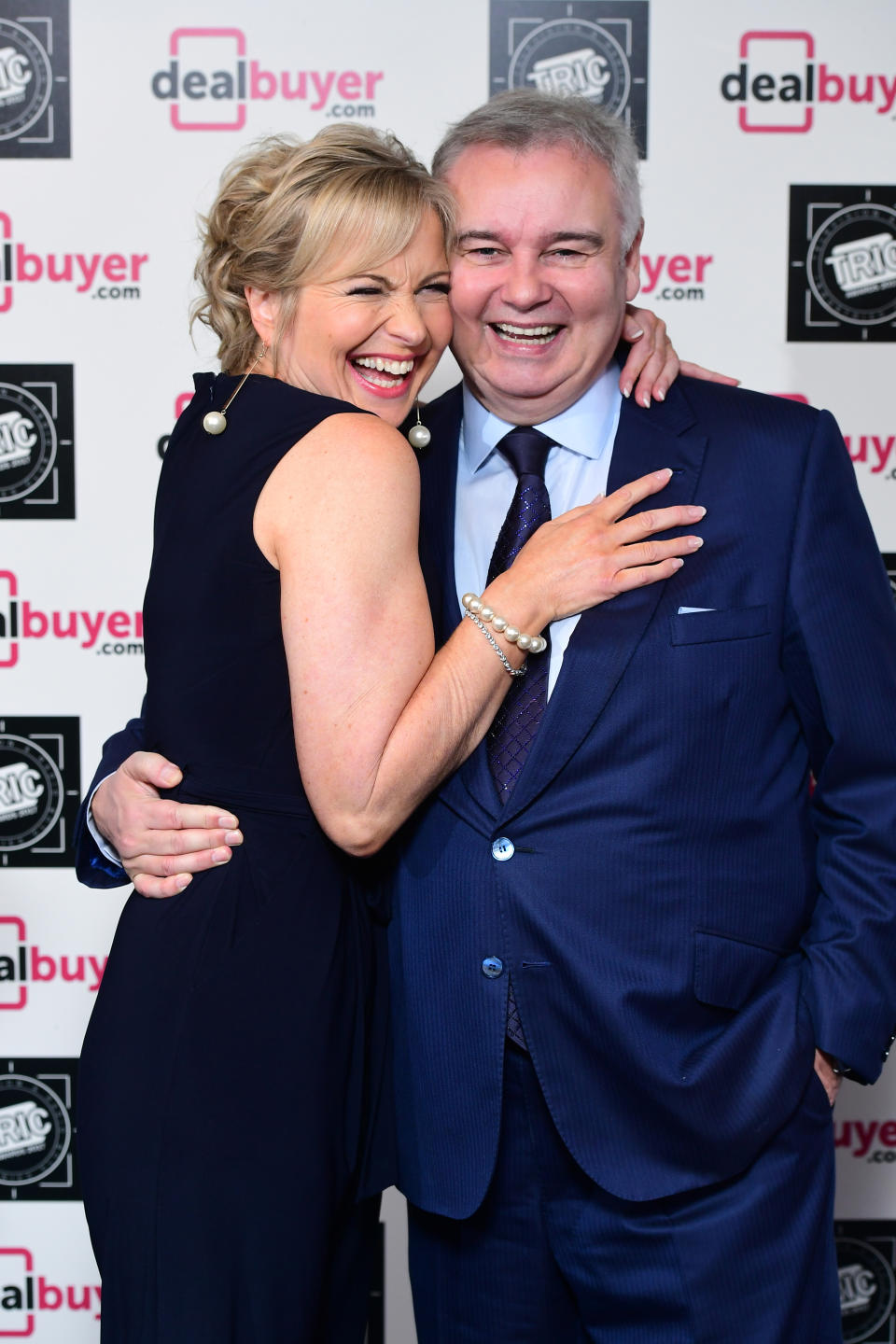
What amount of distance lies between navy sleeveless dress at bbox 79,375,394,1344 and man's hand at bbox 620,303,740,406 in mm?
463

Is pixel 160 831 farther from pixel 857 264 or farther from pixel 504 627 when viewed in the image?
pixel 857 264

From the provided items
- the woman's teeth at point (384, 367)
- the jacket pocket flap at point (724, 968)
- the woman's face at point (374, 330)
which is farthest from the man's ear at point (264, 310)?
the jacket pocket flap at point (724, 968)

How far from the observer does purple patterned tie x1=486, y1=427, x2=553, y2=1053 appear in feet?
5.24

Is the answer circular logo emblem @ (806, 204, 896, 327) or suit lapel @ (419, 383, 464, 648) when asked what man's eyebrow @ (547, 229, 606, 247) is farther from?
circular logo emblem @ (806, 204, 896, 327)

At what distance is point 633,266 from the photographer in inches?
72.2

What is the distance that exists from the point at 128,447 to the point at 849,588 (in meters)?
1.56

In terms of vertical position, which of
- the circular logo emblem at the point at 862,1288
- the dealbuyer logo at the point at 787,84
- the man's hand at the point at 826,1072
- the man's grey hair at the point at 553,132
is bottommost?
the circular logo emblem at the point at 862,1288

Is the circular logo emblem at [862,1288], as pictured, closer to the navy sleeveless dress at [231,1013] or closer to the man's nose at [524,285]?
the navy sleeveless dress at [231,1013]

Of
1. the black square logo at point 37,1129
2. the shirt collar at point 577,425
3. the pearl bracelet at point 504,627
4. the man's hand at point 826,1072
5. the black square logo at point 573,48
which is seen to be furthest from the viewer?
the black square logo at point 37,1129

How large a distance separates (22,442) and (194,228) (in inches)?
21.5

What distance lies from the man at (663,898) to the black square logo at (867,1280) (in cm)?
112

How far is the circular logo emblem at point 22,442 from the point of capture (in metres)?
2.57

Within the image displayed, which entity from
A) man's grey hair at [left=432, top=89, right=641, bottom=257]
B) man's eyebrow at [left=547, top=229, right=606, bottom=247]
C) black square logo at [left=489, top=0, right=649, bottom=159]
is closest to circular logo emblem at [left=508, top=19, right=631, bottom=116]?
black square logo at [left=489, top=0, right=649, bottom=159]

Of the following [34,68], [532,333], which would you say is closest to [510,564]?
[532,333]
